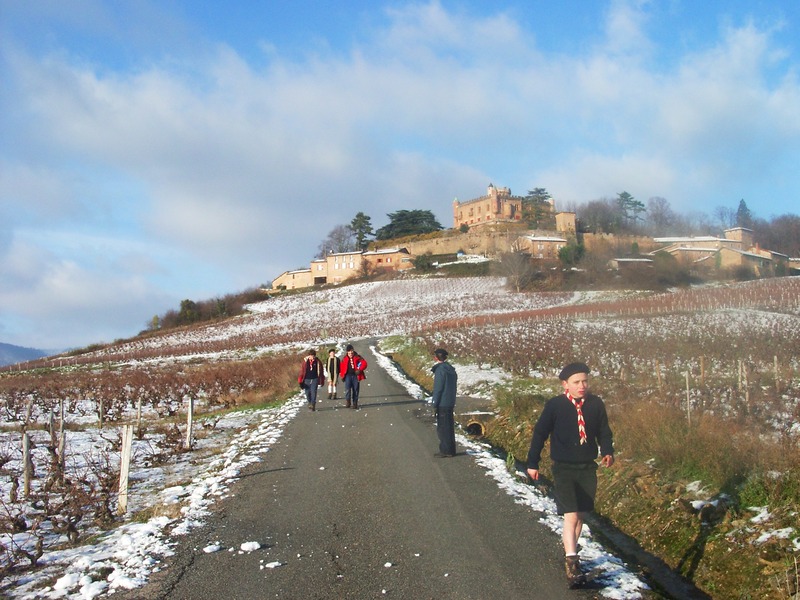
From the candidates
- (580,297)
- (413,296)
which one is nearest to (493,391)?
(580,297)

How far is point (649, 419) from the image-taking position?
9.74 m

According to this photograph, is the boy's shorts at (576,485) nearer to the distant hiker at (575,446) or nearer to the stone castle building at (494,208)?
the distant hiker at (575,446)

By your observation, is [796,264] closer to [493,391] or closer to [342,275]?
[342,275]

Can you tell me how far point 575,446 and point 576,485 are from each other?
362mm

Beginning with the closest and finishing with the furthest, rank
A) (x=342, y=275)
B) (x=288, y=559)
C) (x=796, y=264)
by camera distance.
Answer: (x=288, y=559) < (x=796, y=264) < (x=342, y=275)

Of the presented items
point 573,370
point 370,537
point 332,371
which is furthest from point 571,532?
point 332,371

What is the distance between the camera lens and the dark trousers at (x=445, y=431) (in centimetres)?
1067

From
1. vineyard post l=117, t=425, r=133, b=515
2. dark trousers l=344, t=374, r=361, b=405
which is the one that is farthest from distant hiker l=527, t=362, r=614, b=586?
dark trousers l=344, t=374, r=361, b=405

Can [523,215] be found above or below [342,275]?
above

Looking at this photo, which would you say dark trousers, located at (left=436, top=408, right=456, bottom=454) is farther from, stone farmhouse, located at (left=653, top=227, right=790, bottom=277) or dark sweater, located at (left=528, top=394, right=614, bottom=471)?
stone farmhouse, located at (left=653, top=227, right=790, bottom=277)

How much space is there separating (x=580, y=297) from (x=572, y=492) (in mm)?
68839

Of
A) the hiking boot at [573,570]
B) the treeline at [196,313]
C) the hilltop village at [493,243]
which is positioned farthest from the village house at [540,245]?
the hiking boot at [573,570]

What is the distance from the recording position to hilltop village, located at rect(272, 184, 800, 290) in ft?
338

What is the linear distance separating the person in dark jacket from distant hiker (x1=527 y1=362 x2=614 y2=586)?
4.78m
